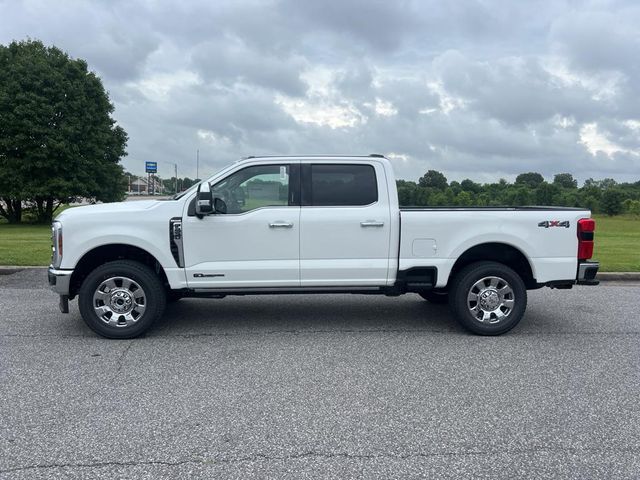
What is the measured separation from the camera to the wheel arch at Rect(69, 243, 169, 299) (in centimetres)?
600

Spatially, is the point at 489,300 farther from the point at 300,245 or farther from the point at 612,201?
the point at 612,201

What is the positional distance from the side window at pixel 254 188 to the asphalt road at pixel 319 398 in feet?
4.80

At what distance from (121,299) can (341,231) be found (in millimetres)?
2469

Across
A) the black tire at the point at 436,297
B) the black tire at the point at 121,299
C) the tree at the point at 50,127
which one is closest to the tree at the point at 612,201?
the tree at the point at 50,127

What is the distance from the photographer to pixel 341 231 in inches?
236

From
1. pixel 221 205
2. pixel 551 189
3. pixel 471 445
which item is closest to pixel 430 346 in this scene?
pixel 471 445

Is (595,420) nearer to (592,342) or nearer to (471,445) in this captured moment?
(471,445)

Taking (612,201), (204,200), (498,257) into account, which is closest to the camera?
(204,200)

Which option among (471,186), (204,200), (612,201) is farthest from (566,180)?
(204,200)

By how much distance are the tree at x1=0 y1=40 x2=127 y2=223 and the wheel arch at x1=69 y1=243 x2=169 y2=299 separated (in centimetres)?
2645

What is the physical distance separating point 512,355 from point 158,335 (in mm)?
3760

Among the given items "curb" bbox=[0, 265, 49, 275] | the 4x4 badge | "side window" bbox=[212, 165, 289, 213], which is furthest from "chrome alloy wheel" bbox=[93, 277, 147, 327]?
"curb" bbox=[0, 265, 49, 275]

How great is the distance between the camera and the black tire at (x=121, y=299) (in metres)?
5.81

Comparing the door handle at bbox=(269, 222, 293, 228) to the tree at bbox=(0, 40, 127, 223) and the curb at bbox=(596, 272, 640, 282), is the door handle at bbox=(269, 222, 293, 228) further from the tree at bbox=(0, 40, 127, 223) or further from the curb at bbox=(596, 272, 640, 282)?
the tree at bbox=(0, 40, 127, 223)
